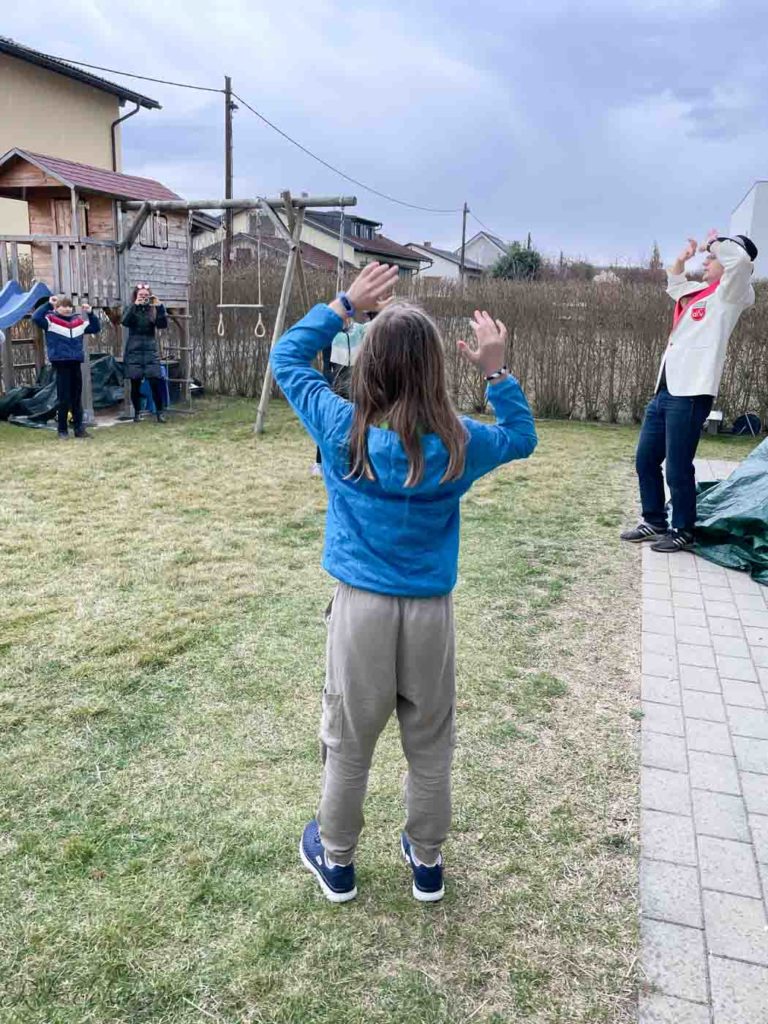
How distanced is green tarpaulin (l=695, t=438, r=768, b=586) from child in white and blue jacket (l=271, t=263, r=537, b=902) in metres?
3.55

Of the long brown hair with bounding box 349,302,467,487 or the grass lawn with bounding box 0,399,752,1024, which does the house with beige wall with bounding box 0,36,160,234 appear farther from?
the long brown hair with bounding box 349,302,467,487

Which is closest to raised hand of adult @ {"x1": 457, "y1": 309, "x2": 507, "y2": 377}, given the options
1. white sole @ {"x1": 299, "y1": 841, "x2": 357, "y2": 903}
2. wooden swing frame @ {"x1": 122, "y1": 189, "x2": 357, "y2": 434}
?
white sole @ {"x1": 299, "y1": 841, "x2": 357, "y2": 903}

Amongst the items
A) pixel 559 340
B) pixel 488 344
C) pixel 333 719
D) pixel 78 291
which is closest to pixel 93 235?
pixel 78 291

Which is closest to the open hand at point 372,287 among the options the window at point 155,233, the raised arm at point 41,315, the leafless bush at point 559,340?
the raised arm at point 41,315

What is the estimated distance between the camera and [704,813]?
2.55 metres

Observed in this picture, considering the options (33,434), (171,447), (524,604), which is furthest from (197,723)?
(33,434)

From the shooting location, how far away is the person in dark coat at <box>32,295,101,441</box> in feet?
27.4

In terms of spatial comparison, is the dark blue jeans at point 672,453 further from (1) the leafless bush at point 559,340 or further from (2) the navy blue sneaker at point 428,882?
(1) the leafless bush at point 559,340

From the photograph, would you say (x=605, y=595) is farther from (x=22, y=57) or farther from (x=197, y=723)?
(x=22, y=57)

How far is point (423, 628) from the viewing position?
186 centimetres

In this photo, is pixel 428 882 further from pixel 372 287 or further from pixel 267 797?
pixel 372 287

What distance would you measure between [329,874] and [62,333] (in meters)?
7.55

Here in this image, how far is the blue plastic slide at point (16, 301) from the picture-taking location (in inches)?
345

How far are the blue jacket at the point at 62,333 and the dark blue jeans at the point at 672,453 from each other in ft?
19.5
